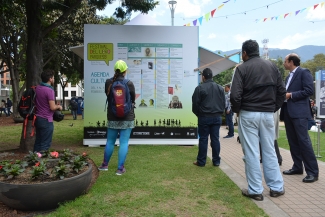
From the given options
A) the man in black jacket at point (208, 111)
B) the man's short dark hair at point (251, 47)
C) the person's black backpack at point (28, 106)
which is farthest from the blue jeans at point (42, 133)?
the man's short dark hair at point (251, 47)

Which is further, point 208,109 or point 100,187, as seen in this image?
point 208,109

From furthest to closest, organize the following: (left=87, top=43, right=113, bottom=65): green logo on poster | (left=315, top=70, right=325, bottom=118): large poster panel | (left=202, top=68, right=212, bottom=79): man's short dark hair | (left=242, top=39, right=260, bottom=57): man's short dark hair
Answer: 1. (left=87, top=43, right=113, bottom=65): green logo on poster
2. (left=315, top=70, right=325, bottom=118): large poster panel
3. (left=202, top=68, right=212, bottom=79): man's short dark hair
4. (left=242, top=39, right=260, bottom=57): man's short dark hair

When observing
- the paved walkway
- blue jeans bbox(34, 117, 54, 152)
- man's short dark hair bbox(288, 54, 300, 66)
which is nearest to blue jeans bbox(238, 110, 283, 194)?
the paved walkway

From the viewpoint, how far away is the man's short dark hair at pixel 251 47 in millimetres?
3973

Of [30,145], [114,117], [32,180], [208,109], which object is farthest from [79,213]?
[30,145]

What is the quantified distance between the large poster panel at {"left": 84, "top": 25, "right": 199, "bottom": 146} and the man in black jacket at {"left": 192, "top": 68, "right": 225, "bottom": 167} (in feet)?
7.40

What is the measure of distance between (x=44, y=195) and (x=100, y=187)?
3.34ft

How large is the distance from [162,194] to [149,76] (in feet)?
14.7

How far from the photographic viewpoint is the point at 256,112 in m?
3.81

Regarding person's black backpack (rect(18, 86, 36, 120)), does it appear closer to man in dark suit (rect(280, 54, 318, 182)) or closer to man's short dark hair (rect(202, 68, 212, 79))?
man's short dark hair (rect(202, 68, 212, 79))

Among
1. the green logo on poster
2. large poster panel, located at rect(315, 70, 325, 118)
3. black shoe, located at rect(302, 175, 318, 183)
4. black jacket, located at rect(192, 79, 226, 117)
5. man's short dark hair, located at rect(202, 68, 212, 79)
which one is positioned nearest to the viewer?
black shoe, located at rect(302, 175, 318, 183)

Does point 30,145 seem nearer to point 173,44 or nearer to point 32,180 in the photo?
point 32,180

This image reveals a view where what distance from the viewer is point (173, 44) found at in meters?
7.91

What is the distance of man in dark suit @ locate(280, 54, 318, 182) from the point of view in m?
4.64
